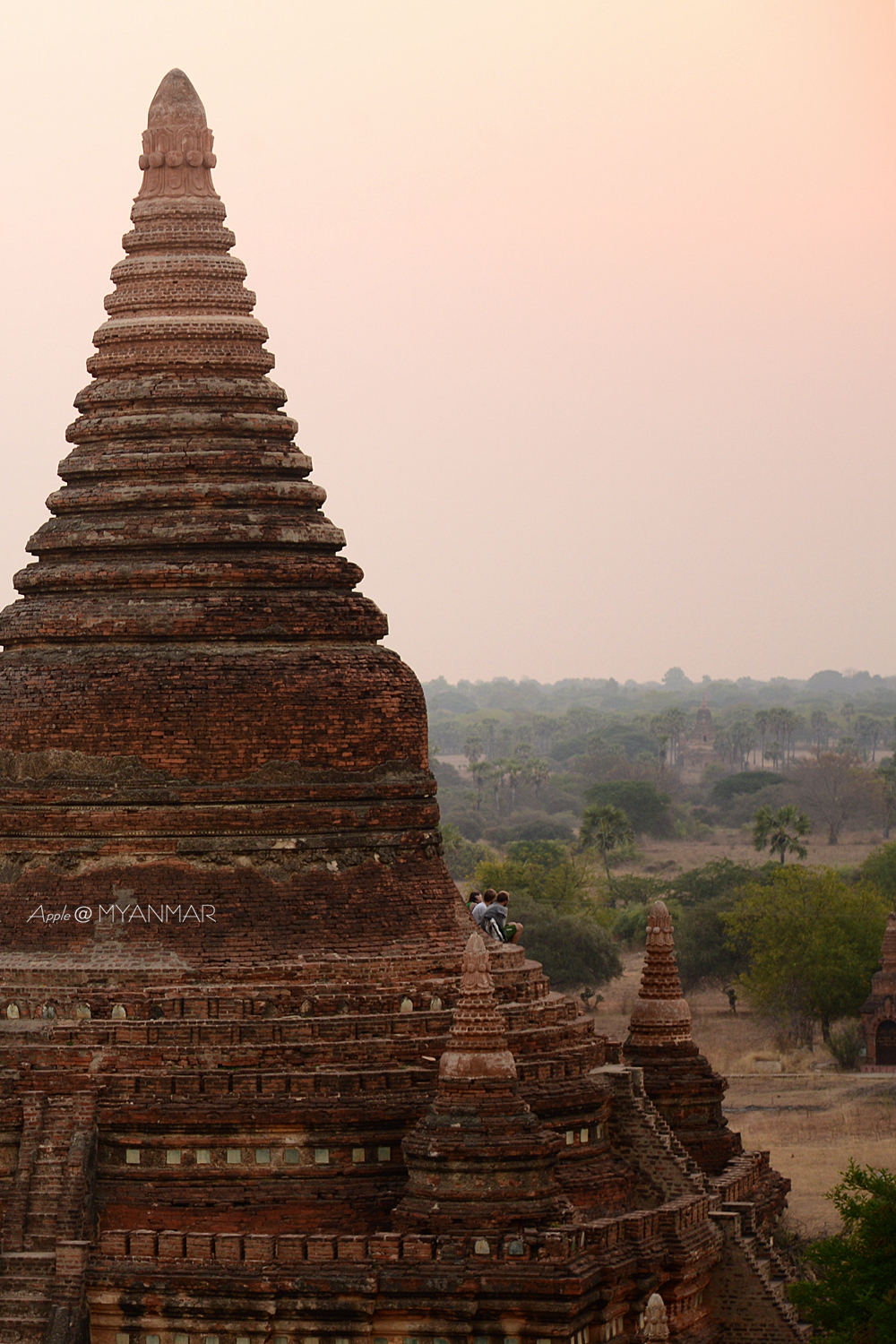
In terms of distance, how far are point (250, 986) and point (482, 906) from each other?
174 inches

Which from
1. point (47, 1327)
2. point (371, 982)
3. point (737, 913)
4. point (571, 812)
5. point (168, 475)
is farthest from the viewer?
point (571, 812)

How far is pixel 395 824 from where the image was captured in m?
33.0

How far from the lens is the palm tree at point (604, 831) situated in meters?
116

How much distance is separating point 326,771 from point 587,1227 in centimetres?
595

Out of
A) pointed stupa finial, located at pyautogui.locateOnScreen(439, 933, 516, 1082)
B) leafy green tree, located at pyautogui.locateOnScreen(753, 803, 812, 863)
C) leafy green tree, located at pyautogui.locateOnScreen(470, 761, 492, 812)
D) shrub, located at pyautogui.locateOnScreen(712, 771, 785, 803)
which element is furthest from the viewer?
leafy green tree, located at pyautogui.locateOnScreen(470, 761, 492, 812)

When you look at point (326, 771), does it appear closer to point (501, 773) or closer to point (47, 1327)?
point (47, 1327)

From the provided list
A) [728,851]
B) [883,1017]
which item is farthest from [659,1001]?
[728,851]

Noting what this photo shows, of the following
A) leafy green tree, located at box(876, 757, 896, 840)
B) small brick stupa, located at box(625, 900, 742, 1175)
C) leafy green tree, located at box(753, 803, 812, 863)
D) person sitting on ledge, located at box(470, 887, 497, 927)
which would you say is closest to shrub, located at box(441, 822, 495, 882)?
leafy green tree, located at box(753, 803, 812, 863)

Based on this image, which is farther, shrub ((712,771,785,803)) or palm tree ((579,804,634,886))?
shrub ((712,771,785,803))

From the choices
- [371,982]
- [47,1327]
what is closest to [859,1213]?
[371,982]

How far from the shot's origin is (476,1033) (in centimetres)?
2953

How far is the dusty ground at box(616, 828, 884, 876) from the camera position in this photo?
12119 cm

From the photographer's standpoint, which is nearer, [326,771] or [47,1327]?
[47,1327]

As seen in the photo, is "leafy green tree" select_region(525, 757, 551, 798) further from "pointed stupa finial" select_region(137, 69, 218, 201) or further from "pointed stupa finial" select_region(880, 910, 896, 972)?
"pointed stupa finial" select_region(137, 69, 218, 201)
